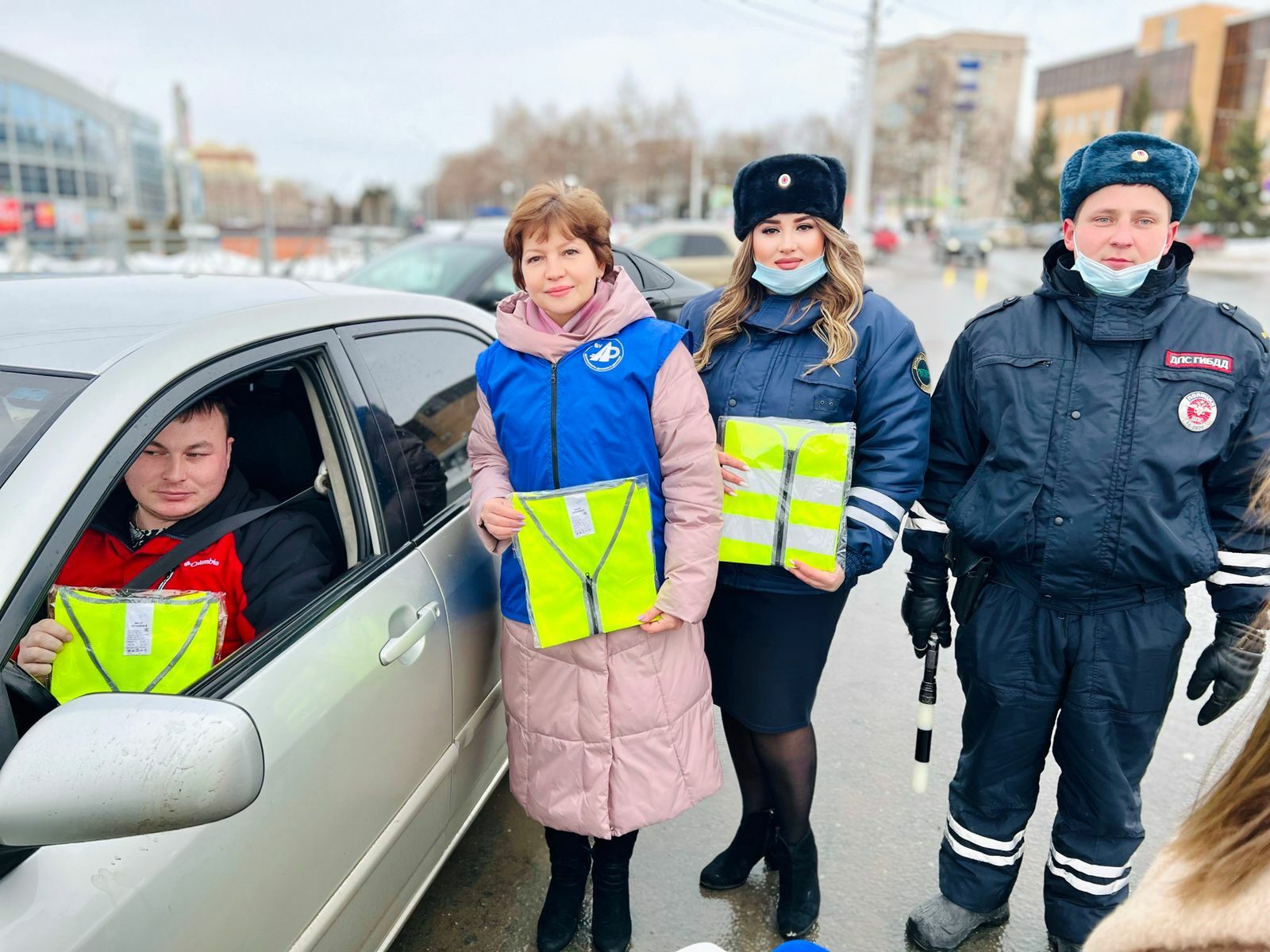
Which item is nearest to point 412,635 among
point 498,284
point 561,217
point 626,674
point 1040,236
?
point 626,674

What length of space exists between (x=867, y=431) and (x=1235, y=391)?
0.76 metres

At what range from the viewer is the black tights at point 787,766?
2371mm

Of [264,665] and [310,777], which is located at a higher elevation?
[264,665]

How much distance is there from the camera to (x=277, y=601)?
203 cm

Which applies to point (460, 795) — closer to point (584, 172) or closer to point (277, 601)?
point (277, 601)

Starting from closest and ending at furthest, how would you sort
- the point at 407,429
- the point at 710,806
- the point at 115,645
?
the point at 115,645 < the point at 407,429 < the point at 710,806

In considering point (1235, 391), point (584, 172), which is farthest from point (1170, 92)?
point (1235, 391)

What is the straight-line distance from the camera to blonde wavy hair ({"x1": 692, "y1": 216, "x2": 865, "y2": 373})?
216cm

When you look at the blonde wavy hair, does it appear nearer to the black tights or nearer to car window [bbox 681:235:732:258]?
the black tights

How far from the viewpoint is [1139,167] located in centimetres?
200

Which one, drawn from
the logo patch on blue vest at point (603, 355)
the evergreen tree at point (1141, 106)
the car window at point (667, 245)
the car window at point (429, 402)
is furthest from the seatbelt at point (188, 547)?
the evergreen tree at point (1141, 106)

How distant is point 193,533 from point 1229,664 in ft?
7.70

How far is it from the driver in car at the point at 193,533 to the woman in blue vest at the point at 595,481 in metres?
0.46

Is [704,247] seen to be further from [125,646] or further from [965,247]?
[965,247]
